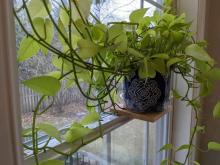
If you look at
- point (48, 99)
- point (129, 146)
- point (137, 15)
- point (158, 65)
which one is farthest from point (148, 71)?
point (129, 146)

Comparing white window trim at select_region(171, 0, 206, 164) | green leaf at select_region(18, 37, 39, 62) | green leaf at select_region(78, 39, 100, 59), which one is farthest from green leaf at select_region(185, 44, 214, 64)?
white window trim at select_region(171, 0, 206, 164)

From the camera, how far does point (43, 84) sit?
43 cm

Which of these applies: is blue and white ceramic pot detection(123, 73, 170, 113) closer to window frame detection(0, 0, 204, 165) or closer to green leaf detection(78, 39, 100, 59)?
green leaf detection(78, 39, 100, 59)

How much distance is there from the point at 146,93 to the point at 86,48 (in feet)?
0.97

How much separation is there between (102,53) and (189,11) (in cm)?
60

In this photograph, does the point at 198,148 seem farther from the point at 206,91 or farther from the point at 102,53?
the point at 102,53

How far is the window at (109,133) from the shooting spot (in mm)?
574

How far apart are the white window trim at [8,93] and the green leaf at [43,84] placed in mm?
25

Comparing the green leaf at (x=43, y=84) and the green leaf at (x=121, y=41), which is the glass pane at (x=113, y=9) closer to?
the green leaf at (x=121, y=41)

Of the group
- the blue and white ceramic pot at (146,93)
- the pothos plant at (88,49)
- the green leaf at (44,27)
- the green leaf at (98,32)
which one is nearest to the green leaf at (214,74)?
the pothos plant at (88,49)

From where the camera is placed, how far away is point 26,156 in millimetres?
537

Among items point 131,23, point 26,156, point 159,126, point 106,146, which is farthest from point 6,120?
point 159,126

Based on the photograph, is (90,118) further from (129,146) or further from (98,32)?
(129,146)

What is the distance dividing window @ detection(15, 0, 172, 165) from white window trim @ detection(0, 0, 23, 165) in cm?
14
